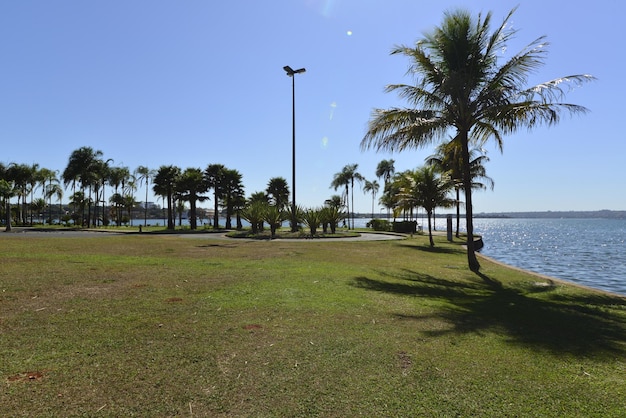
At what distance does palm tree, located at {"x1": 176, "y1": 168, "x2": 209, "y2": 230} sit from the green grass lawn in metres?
40.9

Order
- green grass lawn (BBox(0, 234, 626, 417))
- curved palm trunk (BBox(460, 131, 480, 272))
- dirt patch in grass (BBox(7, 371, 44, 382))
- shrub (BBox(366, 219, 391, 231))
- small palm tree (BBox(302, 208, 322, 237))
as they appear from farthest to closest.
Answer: shrub (BBox(366, 219, 391, 231)), small palm tree (BBox(302, 208, 322, 237)), curved palm trunk (BBox(460, 131, 480, 272)), dirt patch in grass (BBox(7, 371, 44, 382)), green grass lawn (BBox(0, 234, 626, 417))

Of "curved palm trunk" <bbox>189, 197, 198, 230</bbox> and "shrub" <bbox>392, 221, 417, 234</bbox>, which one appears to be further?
"curved palm trunk" <bbox>189, 197, 198, 230</bbox>

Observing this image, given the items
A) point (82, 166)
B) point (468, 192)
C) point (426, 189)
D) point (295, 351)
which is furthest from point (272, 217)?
point (82, 166)

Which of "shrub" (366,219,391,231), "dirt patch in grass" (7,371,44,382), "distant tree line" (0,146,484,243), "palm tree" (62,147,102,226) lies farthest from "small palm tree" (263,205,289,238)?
"palm tree" (62,147,102,226)

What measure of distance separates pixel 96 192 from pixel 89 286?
2767 inches

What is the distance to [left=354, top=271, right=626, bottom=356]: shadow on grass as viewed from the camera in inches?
202

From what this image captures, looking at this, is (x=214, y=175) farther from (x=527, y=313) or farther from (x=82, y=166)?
(x=527, y=313)

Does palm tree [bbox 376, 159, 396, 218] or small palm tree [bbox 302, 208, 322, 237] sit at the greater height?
palm tree [bbox 376, 159, 396, 218]

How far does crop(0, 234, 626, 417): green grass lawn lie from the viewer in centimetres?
312

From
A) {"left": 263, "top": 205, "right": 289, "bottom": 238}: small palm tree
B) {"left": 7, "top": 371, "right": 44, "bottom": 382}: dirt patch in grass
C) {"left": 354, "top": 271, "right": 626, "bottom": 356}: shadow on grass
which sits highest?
{"left": 263, "top": 205, "right": 289, "bottom": 238}: small palm tree

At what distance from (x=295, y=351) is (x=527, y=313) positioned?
4.99 m

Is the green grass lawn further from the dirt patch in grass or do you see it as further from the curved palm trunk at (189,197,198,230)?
the curved palm trunk at (189,197,198,230)

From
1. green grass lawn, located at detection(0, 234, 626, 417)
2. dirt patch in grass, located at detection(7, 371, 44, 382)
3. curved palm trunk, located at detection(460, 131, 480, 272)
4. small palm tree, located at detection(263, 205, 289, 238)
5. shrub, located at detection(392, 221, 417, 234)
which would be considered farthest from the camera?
shrub, located at detection(392, 221, 417, 234)

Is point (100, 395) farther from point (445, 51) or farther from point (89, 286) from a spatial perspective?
point (445, 51)
